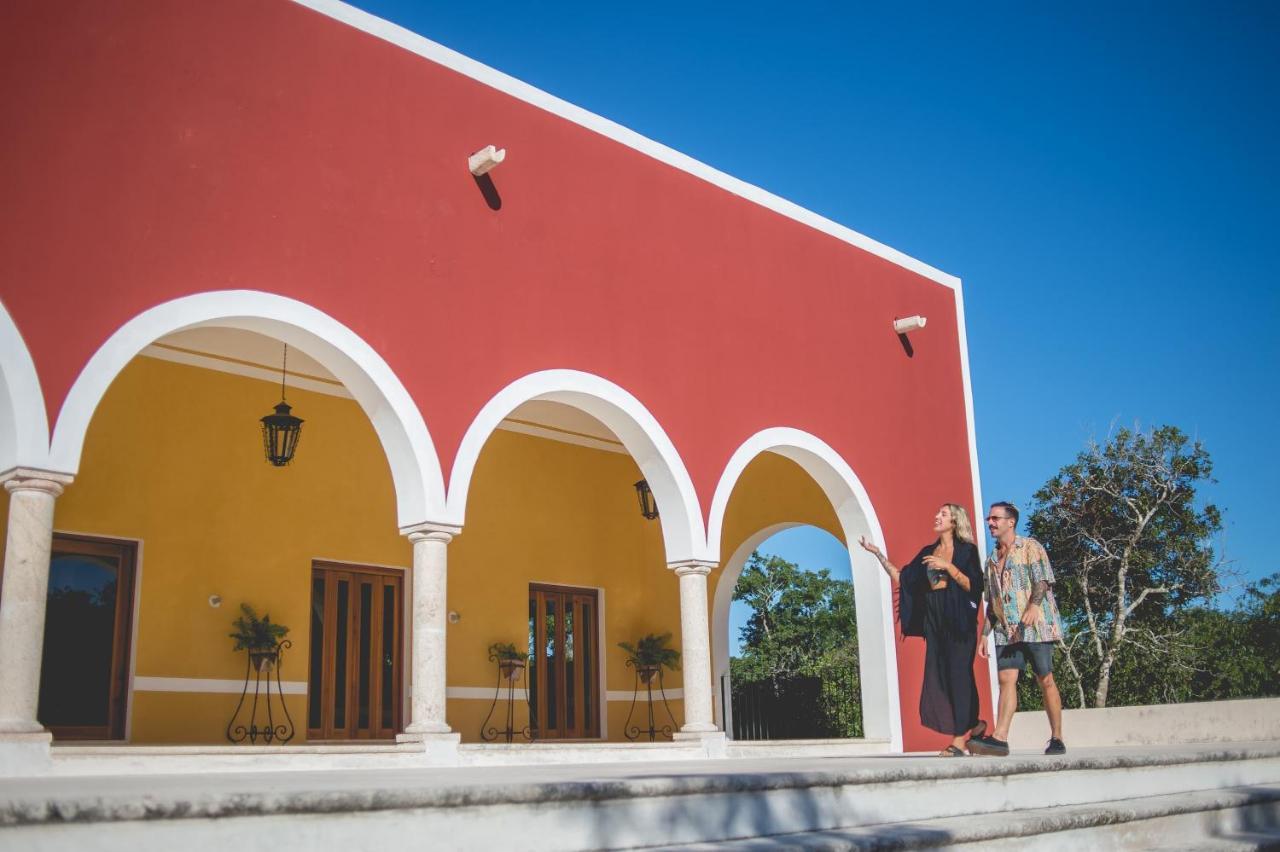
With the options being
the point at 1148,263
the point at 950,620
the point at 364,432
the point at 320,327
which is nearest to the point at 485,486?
the point at 364,432

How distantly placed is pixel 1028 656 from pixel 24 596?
5469mm

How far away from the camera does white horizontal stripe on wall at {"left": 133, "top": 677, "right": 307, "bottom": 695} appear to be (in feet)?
31.9

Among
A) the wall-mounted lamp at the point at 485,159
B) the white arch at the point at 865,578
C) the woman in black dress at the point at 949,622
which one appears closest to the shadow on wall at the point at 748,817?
the woman in black dress at the point at 949,622

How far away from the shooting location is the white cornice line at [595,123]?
8.70 metres

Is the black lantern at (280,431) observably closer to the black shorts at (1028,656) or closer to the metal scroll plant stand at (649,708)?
the metal scroll plant stand at (649,708)

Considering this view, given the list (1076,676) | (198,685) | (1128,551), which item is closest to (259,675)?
(198,685)

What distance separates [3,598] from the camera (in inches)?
248

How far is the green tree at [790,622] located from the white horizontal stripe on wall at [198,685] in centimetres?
1645

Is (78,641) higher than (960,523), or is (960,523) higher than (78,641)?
(960,523)

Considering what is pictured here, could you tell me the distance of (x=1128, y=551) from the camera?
21.2m

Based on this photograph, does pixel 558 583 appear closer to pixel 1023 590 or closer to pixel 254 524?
pixel 254 524

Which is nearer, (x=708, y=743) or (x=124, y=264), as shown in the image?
(x=124, y=264)

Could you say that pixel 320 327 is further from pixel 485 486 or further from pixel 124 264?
pixel 485 486

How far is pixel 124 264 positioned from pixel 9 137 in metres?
0.91
